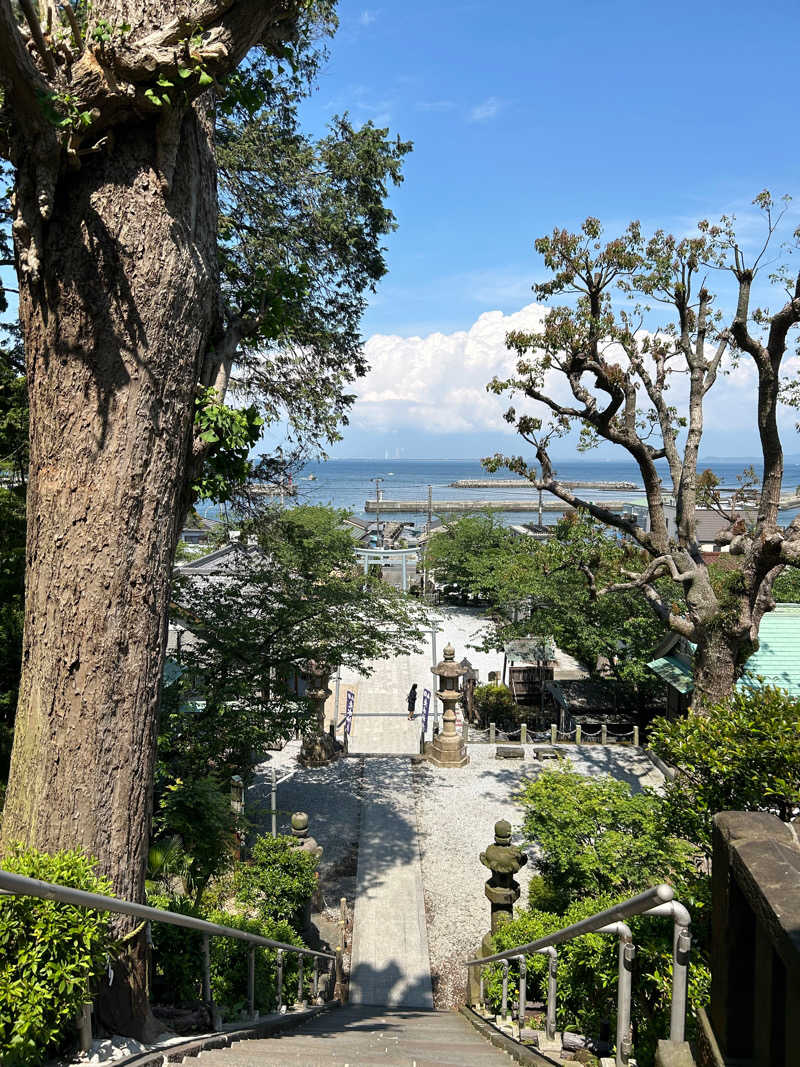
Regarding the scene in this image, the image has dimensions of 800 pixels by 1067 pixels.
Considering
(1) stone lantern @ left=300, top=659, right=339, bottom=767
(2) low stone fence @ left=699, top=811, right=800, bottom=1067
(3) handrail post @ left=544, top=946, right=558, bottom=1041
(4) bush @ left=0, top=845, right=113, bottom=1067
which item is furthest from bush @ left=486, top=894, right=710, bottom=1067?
(1) stone lantern @ left=300, top=659, right=339, bottom=767

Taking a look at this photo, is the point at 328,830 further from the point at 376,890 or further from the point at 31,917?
the point at 31,917

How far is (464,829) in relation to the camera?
13648mm

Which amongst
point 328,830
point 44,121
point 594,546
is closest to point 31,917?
point 44,121

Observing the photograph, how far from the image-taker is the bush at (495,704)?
65.1 feet

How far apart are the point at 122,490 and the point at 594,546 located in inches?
606

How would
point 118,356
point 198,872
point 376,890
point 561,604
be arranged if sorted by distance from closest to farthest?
1. point 118,356
2. point 198,872
3. point 376,890
4. point 561,604

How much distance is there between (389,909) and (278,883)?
390 cm

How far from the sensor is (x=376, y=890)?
37.7ft

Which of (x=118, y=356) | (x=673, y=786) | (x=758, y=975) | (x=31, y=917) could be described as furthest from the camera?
(x=673, y=786)

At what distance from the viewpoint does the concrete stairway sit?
3469mm

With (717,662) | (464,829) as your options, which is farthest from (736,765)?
(464,829)

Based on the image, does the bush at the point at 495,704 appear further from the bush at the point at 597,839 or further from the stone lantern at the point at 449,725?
the bush at the point at 597,839

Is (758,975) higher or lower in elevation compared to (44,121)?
lower

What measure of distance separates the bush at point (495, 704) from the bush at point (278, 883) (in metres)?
12.1
